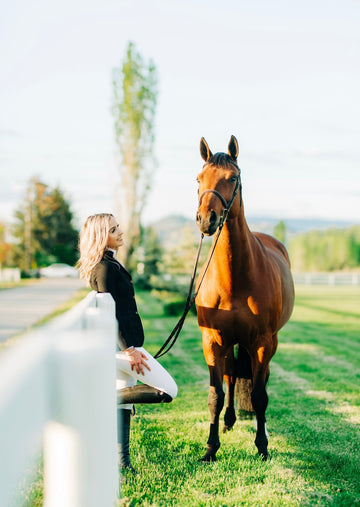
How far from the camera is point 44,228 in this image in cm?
5734

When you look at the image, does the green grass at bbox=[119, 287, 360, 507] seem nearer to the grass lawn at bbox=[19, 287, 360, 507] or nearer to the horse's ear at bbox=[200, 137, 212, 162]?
the grass lawn at bbox=[19, 287, 360, 507]

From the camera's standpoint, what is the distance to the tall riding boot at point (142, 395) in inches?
140

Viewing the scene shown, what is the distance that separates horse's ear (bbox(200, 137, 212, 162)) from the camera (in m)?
4.34

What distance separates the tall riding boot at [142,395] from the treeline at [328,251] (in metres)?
58.2

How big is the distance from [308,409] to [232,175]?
3.23 m

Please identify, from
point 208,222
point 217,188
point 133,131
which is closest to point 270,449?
point 208,222

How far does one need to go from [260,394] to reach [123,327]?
1547 millimetres

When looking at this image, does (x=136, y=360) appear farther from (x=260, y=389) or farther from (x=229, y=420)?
(x=229, y=420)

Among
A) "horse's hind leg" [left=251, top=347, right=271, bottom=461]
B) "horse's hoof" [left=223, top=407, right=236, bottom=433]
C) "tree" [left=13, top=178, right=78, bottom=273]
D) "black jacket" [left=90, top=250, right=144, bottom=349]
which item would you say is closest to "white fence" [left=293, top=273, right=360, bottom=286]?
"tree" [left=13, top=178, right=78, bottom=273]

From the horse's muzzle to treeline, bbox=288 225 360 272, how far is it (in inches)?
2281

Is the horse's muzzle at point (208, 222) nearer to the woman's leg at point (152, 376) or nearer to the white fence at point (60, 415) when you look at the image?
the woman's leg at point (152, 376)

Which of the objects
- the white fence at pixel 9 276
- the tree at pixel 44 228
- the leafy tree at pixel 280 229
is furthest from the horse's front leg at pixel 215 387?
the leafy tree at pixel 280 229

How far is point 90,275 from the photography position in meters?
3.75

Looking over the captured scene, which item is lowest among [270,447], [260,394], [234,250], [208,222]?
[270,447]
